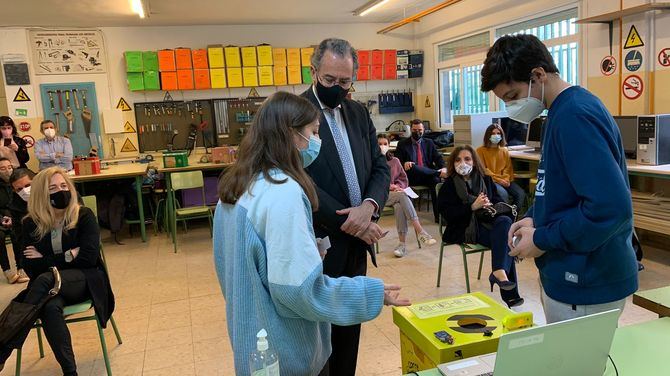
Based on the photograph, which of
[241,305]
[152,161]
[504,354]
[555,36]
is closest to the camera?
[504,354]

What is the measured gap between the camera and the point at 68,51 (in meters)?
7.45

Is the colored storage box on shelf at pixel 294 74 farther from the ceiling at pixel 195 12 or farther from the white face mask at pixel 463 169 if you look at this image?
the white face mask at pixel 463 169

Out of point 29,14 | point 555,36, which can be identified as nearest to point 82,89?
point 29,14

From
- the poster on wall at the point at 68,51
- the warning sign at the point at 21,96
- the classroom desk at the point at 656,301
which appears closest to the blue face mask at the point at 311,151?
the classroom desk at the point at 656,301

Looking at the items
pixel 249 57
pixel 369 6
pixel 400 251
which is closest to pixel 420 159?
pixel 400 251

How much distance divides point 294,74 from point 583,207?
7.17 meters

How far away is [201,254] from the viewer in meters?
5.31

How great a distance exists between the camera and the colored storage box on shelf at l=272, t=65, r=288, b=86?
7.95 meters

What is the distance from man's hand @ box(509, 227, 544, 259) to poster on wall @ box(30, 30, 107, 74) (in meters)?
7.56

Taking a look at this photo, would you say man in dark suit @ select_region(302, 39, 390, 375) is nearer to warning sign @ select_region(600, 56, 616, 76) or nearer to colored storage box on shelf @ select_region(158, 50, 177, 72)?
warning sign @ select_region(600, 56, 616, 76)

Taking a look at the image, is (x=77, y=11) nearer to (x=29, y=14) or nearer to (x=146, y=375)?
(x=29, y=14)

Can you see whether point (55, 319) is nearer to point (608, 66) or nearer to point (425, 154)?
point (425, 154)

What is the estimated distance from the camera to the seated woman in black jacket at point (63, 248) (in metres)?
2.69

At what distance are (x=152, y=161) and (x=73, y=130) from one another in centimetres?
131
